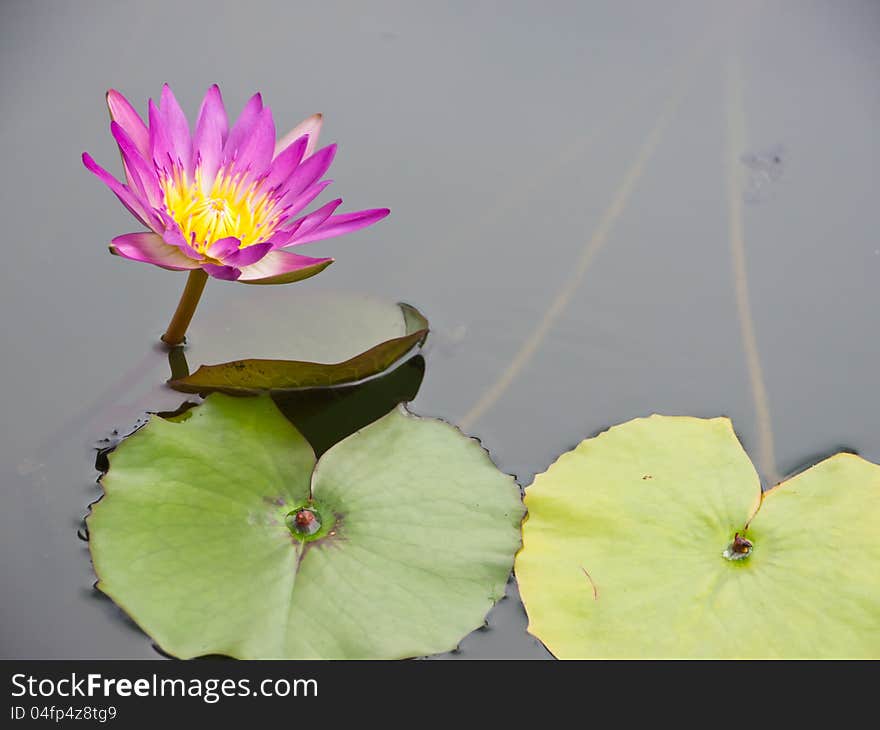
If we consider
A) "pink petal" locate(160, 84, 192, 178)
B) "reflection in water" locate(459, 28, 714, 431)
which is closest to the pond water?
"reflection in water" locate(459, 28, 714, 431)

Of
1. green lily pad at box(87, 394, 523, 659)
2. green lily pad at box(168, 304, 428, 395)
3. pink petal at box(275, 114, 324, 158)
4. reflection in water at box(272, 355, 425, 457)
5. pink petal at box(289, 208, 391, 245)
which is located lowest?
green lily pad at box(87, 394, 523, 659)

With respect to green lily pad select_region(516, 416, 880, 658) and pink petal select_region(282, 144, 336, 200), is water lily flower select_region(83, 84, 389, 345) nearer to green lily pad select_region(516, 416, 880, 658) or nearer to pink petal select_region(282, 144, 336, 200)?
pink petal select_region(282, 144, 336, 200)

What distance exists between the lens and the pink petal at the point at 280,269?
1689 millimetres

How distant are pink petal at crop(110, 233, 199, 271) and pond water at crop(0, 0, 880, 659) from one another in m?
0.30

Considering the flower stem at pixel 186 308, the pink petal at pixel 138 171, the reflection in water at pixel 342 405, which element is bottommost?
the reflection in water at pixel 342 405

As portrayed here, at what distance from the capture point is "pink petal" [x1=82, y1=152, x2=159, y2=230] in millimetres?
1620

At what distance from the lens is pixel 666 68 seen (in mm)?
2736

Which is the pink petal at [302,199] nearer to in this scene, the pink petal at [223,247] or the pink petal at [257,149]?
the pink petal at [257,149]

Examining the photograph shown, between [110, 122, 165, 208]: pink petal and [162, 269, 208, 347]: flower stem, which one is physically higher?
[110, 122, 165, 208]: pink petal

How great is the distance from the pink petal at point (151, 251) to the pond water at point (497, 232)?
30cm

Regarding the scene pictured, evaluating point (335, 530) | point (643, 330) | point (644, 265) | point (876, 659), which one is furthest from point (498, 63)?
point (876, 659)

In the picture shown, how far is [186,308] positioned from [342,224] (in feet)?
1.17

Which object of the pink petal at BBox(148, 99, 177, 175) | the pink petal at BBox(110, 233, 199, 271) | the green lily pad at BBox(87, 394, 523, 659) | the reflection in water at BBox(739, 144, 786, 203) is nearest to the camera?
the green lily pad at BBox(87, 394, 523, 659)

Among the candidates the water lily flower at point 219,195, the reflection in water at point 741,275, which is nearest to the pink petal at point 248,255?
the water lily flower at point 219,195
